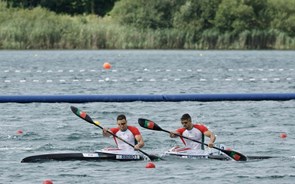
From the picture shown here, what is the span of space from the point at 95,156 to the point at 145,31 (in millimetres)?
77590

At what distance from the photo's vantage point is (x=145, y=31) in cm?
10362

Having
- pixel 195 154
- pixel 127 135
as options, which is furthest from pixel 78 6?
pixel 195 154

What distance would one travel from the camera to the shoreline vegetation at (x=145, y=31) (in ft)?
309

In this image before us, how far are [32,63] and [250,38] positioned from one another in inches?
1313

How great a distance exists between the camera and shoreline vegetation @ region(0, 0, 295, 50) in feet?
309

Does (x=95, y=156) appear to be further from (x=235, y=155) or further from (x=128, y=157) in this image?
(x=235, y=155)

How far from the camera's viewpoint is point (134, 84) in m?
53.8

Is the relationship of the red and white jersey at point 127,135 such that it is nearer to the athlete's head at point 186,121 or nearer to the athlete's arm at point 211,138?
the athlete's head at point 186,121

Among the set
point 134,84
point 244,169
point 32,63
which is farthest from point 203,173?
point 32,63

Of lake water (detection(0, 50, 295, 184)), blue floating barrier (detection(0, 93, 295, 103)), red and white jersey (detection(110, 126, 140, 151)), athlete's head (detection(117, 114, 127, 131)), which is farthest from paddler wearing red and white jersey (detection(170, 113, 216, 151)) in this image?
blue floating barrier (detection(0, 93, 295, 103))

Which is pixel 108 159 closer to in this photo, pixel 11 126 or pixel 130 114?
pixel 11 126

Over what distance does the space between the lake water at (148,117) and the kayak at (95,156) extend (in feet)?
0.61

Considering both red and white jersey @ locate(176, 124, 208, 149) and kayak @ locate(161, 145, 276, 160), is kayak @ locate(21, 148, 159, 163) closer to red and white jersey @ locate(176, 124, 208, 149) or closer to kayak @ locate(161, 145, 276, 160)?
kayak @ locate(161, 145, 276, 160)

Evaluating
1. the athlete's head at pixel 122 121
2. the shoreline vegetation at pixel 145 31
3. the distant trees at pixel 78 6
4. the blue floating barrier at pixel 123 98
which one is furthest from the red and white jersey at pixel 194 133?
the distant trees at pixel 78 6
